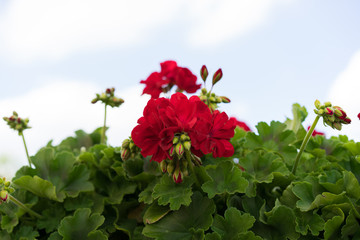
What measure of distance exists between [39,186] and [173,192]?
0.61m

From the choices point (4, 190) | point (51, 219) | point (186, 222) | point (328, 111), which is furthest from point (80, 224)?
point (328, 111)

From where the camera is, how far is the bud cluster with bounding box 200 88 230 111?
1.68 metres

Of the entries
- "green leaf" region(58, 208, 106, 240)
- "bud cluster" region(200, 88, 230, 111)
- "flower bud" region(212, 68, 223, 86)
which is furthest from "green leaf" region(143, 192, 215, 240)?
"flower bud" region(212, 68, 223, 86)

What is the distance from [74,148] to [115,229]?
2.58 feet

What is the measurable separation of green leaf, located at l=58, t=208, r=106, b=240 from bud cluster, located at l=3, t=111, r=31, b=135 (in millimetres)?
558

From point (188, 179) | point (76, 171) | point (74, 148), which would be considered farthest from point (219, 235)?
point (74, 148)

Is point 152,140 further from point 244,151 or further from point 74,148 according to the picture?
point 74,148

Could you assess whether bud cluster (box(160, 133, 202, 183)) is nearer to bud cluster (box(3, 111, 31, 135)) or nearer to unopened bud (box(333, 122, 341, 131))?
unopened bud (box(333, 122, 341, 131))

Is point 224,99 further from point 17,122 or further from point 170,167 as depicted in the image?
point 17,122

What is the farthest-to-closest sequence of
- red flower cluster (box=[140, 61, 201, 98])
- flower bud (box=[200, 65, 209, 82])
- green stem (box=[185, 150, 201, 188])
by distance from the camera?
1. red flower cluster (box=[140, 61, 201, 98])
2. flower bud (box=[200, 65, 209, 82])
3. green stem (box=[185, 150, 201, 188])

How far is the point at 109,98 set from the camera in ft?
6.39

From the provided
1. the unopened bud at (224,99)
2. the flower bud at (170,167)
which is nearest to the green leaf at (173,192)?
the flower bud at (170,167)

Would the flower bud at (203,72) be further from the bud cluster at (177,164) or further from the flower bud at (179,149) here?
the flower bud at (179,149)

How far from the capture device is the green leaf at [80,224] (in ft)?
5.29
